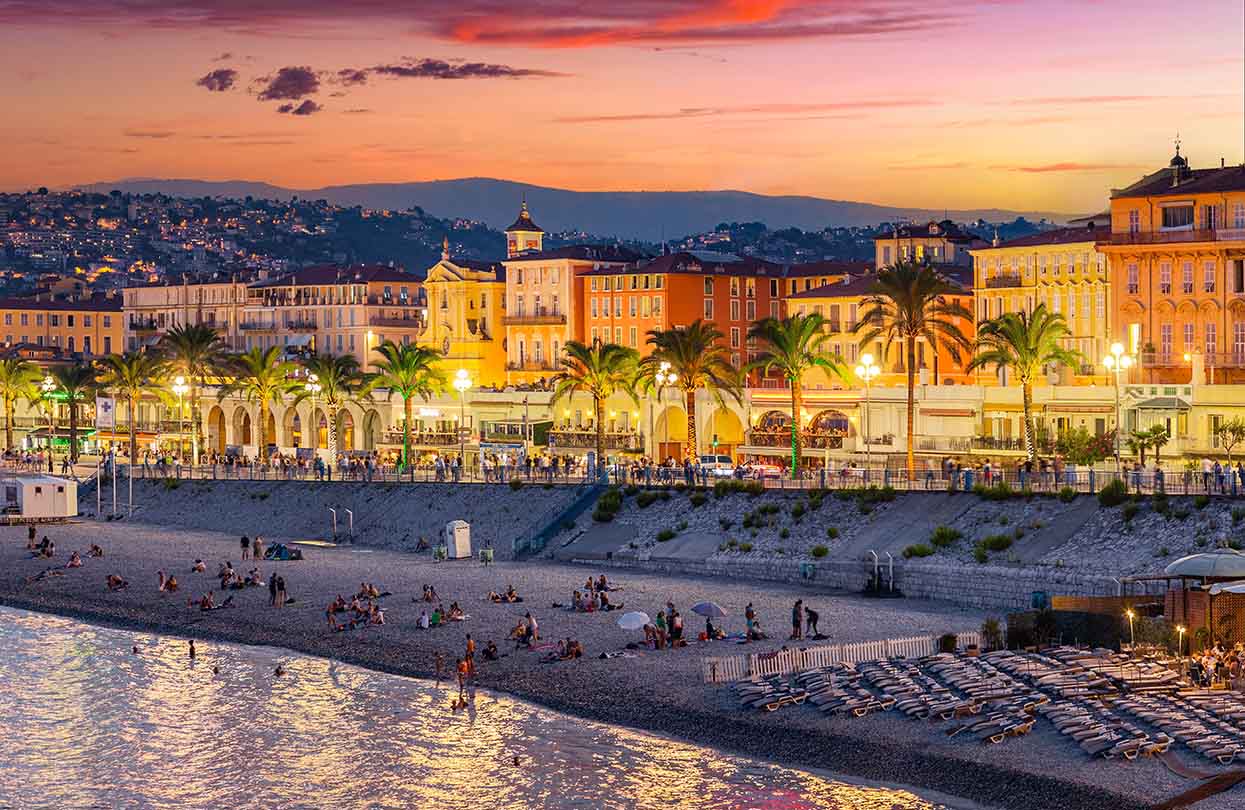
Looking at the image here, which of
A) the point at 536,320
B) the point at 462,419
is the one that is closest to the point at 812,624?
the point at 462,419

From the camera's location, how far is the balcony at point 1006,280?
349 feet

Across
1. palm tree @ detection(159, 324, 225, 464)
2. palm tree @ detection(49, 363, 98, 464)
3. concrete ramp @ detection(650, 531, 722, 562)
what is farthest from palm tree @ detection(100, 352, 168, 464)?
concrete ramp @ detection(650, 531, 722, 562)

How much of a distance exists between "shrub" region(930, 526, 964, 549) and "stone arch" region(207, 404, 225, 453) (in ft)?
262

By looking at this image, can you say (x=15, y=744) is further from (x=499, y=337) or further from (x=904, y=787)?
(x=499, y=337)

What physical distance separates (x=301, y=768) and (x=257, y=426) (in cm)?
8499

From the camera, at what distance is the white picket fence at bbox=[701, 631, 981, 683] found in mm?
46469

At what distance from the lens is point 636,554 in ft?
229

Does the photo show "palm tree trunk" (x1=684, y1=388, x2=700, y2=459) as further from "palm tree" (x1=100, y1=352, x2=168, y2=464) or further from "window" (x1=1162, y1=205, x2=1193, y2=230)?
"palm tree" (x1=100, y1=352, x2=168, y2=464)

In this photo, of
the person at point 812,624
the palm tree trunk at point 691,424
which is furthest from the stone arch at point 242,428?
the person at point 812,624

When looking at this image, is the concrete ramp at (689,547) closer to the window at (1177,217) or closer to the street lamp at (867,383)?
the street lamp at (867,383)

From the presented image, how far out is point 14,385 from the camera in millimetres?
143125

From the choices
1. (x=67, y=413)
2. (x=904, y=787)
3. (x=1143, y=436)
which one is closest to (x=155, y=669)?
(x=904, y=787)

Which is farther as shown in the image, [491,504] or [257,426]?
[257,426]

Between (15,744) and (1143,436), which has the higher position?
(1143,436)
